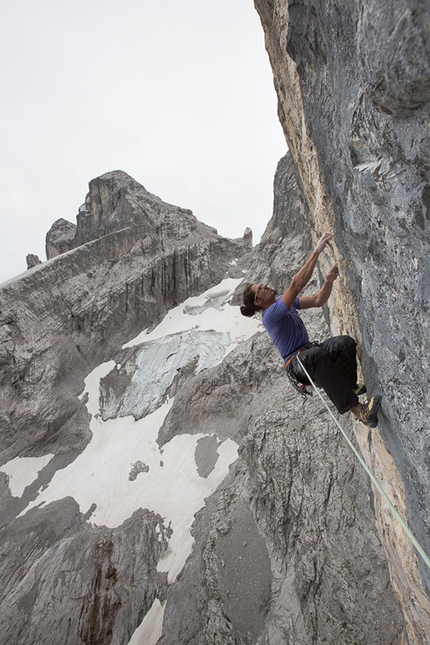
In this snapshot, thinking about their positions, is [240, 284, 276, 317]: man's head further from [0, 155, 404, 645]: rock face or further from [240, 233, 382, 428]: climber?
[0, 155, 404, 645]: rock face

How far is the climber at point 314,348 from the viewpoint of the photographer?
4.88 m

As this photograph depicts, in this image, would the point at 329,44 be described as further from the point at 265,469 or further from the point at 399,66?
the point at 265,469

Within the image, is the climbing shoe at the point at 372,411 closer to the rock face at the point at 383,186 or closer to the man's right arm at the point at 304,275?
the rock face at the point at 383,186

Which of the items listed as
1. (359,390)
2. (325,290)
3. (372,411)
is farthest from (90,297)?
(372,411)

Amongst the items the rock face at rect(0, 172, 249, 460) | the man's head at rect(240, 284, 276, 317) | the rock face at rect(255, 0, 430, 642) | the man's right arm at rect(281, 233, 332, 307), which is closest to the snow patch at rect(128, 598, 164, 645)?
the rock face at rect(255, 0, 430, 642)

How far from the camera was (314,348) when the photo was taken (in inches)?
207

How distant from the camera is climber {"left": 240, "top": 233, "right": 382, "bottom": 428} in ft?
16.0

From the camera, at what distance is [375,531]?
29.2 ft

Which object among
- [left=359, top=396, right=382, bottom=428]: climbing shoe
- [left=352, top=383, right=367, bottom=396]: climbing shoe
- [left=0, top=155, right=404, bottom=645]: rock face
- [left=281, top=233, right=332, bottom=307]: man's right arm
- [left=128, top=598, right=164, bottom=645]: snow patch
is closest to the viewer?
[left=359, top=396, right=382, bottom=428]: climbing shoe

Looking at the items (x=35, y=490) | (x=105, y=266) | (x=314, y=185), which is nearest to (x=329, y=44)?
(x=314, y=185)

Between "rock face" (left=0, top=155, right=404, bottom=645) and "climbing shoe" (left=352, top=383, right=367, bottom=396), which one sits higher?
"climbing shoe" (left=352, top=383, right=367, bottom=396)

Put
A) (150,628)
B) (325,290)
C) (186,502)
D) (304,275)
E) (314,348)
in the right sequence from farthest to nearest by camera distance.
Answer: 1. (186,502)
2. (150,628)
3. (325,290)
4. (314,348)
5. (304,275)

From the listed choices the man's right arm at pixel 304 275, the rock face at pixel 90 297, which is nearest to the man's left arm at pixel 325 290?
the man's right arm at pixel 304 275

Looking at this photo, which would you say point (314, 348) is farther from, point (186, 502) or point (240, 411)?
point (240, 411)
